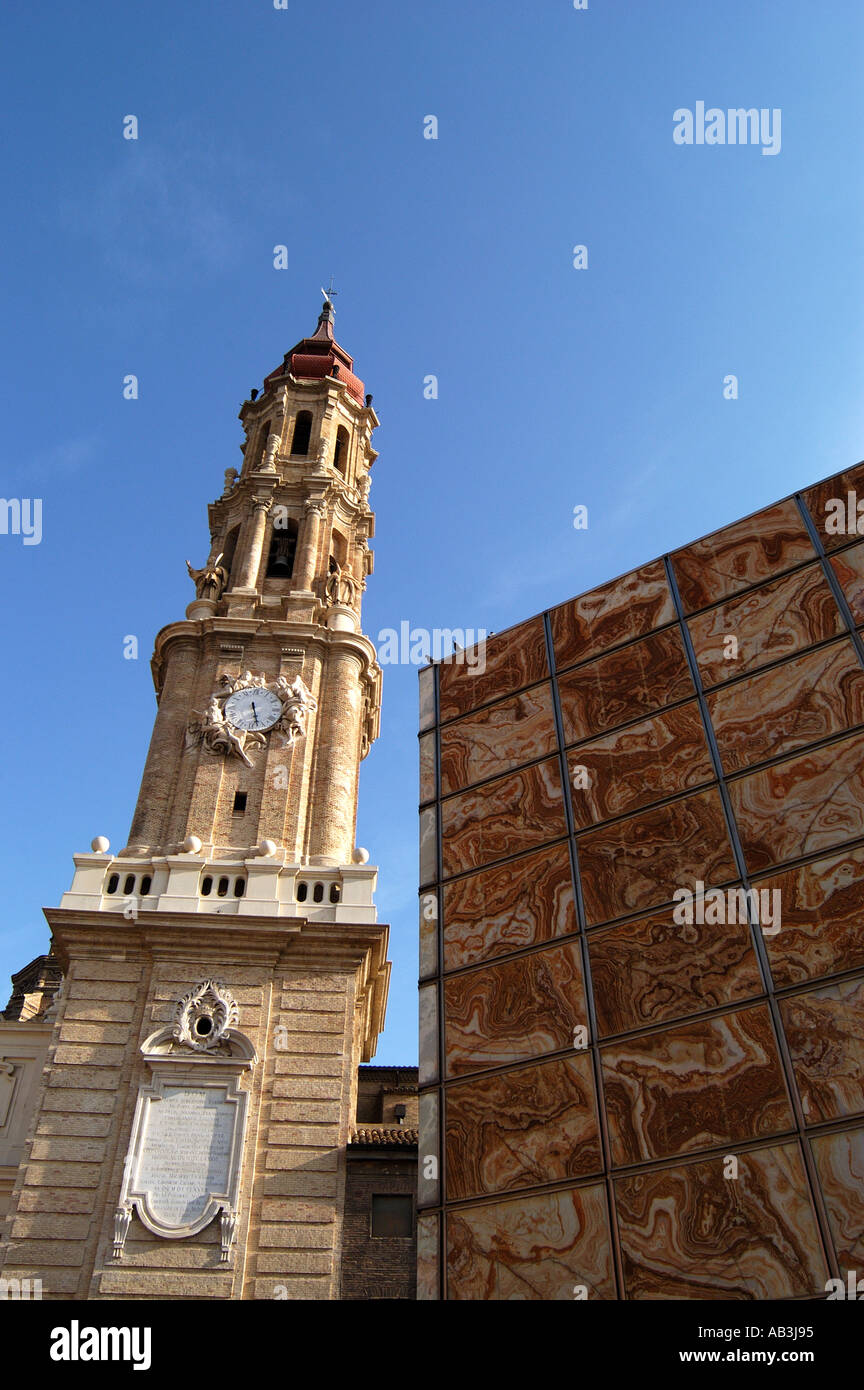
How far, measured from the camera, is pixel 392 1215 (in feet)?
73.4

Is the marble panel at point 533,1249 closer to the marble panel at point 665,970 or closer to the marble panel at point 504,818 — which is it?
the marble panel at point 665,970

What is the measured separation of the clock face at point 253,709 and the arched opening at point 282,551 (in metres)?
6.66

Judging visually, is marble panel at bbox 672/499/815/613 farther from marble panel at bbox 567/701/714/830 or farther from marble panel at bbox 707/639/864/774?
marble panel at bbox 567/701/714/830

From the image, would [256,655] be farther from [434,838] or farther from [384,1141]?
[434,838]

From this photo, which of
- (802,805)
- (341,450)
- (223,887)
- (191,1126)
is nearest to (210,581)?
(341,450)

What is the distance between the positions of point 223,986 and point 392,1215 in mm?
6104

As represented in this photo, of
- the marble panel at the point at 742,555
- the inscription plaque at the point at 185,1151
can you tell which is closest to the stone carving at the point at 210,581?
the inscription plaque at the point at 185,1151

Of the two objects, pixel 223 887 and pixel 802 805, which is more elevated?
pixel 223 887

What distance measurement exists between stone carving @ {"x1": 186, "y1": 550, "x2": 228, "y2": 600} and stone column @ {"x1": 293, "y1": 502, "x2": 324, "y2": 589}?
2556 millimetres

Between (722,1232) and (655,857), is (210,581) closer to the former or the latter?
(655,857)

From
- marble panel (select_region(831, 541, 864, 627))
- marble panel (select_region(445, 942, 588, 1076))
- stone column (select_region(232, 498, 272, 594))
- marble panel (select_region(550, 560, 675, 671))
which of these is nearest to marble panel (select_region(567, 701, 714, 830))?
marble panel (select_region(550, 560, 675, 671))

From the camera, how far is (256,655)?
33.7 meters

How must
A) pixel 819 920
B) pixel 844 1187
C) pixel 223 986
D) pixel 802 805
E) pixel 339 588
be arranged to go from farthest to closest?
pixel 339 588, pixel 223 986, pixel 802 805, pixel 819 920, pixel 844 1187
